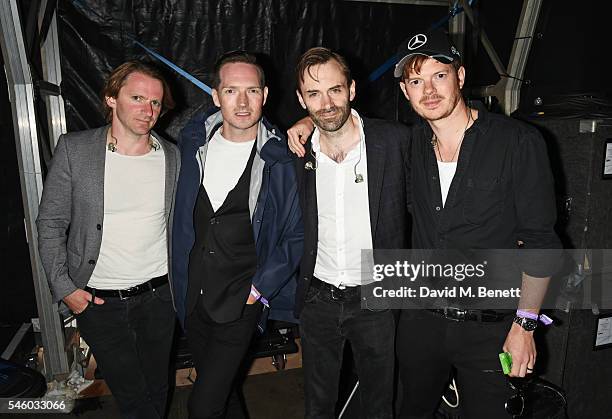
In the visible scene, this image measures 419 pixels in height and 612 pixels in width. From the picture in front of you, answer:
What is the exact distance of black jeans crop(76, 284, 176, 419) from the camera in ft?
7.97

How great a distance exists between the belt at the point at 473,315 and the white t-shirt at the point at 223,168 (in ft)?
4.14

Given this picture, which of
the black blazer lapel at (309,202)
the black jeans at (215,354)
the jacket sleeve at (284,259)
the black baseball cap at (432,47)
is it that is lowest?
the black jeans at (215,354)

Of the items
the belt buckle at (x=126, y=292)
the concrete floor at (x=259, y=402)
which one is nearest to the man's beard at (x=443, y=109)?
the belt buckle at (x=126, y=292)

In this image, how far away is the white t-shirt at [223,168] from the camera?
2422mm

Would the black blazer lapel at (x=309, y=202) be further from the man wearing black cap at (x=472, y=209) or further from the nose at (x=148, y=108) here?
the nose at (x=148, y=108)

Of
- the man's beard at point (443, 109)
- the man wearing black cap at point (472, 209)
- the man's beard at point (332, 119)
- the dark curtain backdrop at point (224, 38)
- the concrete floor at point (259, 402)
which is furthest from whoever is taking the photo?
the dark curtain backdrop at point (224, 38)

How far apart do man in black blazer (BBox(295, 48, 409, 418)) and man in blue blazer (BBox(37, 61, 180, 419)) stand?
820 millimetres

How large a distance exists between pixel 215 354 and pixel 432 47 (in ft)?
6.18

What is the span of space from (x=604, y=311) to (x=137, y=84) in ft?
10.2

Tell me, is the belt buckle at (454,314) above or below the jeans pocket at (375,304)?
above

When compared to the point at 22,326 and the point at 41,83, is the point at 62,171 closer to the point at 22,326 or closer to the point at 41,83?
the point at 41,83

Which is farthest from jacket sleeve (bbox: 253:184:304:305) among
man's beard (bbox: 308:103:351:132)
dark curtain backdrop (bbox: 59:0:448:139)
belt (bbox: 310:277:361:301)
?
dark curtain backdrop (bbox: 59:0:448:139)

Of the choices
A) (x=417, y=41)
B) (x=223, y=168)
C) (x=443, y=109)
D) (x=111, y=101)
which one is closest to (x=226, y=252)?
(x=223, y=168)

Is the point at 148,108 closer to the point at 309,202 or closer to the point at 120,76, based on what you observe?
the point at 120,76
